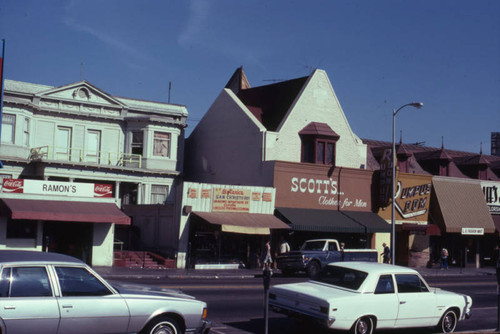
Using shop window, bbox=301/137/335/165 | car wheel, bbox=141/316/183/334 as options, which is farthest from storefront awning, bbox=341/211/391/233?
car wheel, bbox=141/316/183/334

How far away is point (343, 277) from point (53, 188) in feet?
65.6

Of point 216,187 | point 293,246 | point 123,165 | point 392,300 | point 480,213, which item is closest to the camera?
point 392,300

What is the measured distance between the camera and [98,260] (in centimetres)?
3053

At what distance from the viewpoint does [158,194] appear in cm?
4119

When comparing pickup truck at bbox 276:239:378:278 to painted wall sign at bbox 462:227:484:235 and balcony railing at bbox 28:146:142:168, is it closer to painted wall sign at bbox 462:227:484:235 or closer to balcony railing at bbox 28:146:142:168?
balcony railing at bbox 28:146:142:168

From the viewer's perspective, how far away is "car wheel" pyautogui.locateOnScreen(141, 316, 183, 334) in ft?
32.2

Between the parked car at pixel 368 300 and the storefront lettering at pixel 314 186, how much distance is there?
23.0 meters

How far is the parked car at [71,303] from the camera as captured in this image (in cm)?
866

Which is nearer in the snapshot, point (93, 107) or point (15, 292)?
point (15, 292)

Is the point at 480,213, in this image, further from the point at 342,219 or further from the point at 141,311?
the point at 141,311

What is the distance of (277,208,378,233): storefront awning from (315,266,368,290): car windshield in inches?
829

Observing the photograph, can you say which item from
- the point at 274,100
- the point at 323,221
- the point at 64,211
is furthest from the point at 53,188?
the point at 274,100

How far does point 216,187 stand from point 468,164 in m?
24.7

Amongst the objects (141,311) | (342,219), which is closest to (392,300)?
(141,311)
